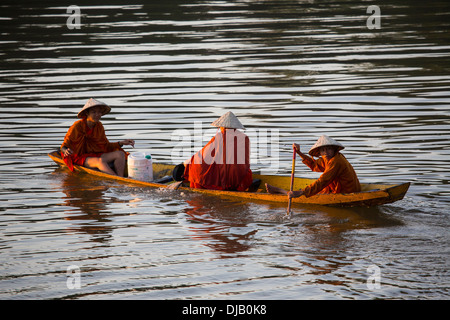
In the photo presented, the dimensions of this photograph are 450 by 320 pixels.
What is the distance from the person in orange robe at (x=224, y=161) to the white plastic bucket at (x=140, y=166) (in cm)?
88

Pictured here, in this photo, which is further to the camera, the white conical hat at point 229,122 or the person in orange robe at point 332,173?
the white conical hat at point 229,122

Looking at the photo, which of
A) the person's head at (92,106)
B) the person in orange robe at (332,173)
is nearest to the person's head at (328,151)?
the person in orange robe at (332,173)

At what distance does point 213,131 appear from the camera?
13.5 meters

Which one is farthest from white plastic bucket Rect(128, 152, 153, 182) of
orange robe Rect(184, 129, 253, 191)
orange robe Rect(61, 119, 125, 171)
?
orange robe Rect(184, 129, 253, 191)

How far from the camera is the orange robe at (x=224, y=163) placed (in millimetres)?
9859

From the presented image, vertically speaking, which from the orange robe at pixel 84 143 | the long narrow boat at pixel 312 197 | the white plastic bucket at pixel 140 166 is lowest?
the long narrow boat at pixel 312 197

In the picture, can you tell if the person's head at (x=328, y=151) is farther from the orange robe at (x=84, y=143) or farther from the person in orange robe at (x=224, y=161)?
the orange robe at (x=84, y=143)

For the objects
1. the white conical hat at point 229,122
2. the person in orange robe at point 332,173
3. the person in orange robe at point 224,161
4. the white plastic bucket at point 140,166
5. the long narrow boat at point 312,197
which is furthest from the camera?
the white plastic bucket at point 140,166

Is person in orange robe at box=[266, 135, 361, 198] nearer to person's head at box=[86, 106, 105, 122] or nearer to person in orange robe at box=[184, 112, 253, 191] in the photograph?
person in orange robe at box=[184, 112, 253, 191]

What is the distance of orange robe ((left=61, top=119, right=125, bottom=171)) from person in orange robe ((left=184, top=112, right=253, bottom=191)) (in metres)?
1.79

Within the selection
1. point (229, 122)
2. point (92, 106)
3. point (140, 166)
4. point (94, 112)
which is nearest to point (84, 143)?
point (94, 112)

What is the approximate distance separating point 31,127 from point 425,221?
7960mm

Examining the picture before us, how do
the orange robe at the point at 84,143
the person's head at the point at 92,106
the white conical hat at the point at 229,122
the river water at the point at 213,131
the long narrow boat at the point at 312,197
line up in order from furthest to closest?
the orange robe at the point at 84,143, the person's head at the point at 92,106, the white conical hat at the point at 229,122, the long narrow boat at the point at 312,197, the river water at the point at 213,131
